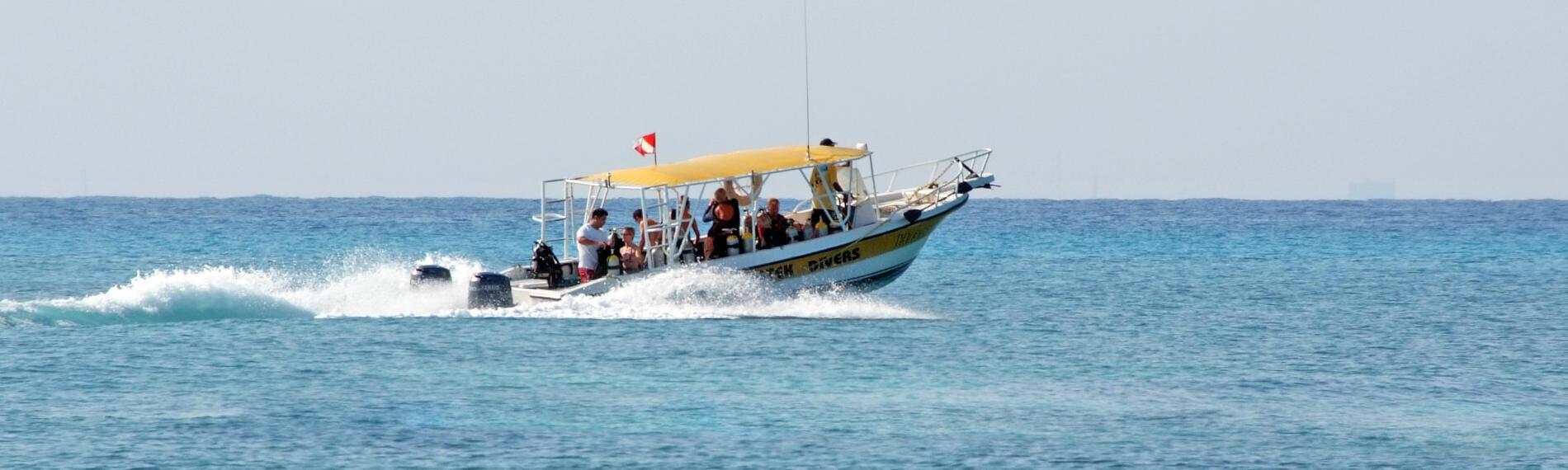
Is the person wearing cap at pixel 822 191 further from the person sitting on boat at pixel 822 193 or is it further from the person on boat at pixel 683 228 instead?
the person on boat at pixel 683 228

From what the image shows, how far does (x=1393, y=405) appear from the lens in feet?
59.9

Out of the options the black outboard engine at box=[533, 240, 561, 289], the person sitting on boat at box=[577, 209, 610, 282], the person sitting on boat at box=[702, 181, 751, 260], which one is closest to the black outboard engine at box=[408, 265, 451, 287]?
the black outboard engine at box=[533, 240, 561, 289]

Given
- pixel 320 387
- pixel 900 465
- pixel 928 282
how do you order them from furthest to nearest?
pixel 928 282 → pixel 320 387 → pixel 900 465

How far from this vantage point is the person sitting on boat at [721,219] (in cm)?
2466

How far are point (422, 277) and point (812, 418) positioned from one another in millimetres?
9708

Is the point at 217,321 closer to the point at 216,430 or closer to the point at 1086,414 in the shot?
the point at 216,430

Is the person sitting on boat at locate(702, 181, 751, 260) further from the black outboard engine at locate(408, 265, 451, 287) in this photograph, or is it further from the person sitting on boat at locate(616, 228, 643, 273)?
the black outboard engine at locate(408, 265, 451, 287)

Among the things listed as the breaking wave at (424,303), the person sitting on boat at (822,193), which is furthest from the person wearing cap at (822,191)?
the breaking wave at (424,303)

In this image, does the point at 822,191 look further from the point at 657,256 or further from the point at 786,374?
the point at 786,374

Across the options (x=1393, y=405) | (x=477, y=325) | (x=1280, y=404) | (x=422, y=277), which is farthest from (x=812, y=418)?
(x=422, y=277)

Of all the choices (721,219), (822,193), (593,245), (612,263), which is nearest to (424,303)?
(593,245)

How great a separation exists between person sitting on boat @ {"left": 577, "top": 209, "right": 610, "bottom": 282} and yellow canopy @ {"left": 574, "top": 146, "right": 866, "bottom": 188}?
0.71 m

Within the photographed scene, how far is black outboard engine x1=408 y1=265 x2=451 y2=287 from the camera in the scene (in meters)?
25.2

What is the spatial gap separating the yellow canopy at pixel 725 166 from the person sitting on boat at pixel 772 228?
1.81 feet
